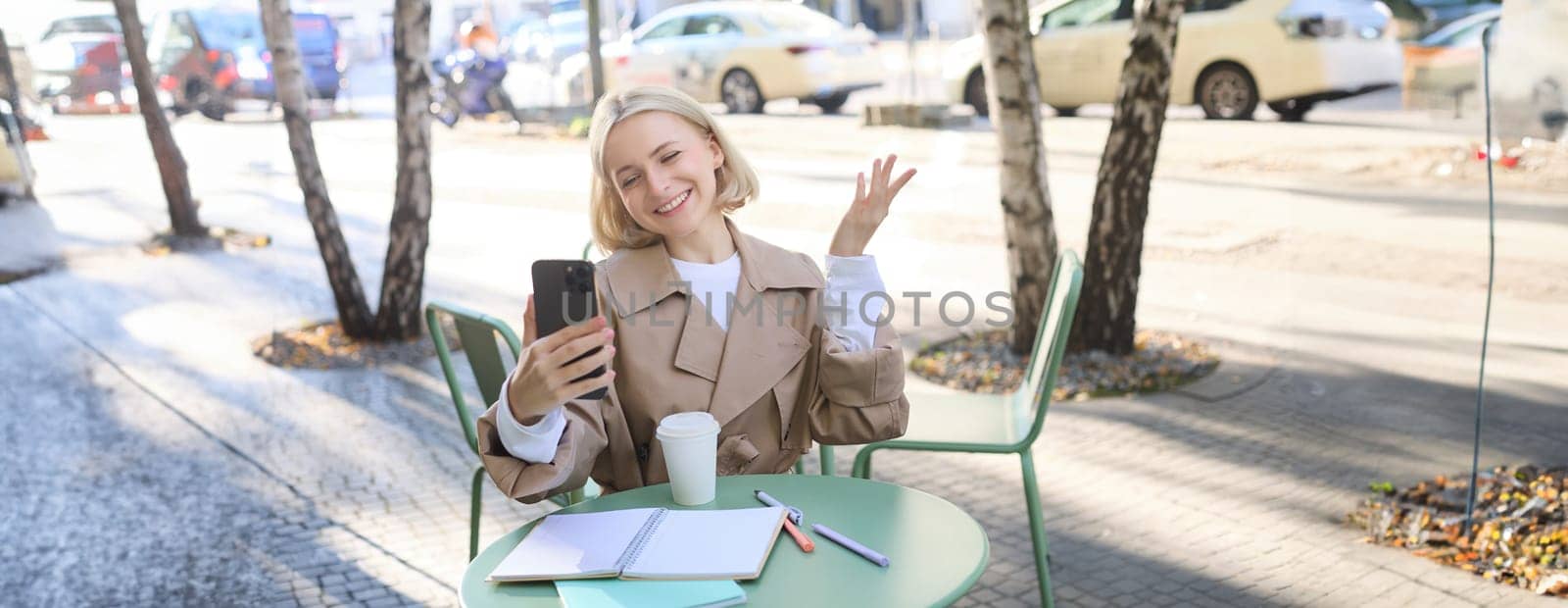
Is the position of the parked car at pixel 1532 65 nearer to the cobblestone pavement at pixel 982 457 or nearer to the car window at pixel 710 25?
the cobblestone pavement at pixel 982 457

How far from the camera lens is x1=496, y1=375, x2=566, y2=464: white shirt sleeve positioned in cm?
223

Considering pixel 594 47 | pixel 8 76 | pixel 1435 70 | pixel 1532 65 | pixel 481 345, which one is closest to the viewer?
pixel 481 345

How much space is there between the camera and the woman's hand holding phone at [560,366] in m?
2.04

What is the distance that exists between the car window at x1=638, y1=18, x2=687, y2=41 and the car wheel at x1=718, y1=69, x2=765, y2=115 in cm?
115

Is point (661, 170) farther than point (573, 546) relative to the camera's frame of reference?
Yes

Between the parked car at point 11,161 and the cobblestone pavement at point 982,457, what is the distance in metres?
4.22

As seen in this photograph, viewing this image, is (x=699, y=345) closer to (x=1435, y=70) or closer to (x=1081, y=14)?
(x=1435, y=70)

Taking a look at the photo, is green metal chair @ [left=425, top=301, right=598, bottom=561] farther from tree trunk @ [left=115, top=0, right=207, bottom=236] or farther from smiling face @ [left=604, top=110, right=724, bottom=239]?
tree trunk @ [left=115, top=0, right=207, bottom=236]

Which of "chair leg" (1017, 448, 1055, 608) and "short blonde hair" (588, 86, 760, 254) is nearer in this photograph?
"short blonde hair" (588, 86, 760, 254)

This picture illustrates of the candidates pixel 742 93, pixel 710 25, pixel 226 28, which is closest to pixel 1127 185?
pixel 742 93

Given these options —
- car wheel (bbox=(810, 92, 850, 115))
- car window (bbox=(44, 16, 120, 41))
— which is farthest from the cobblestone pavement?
car window (bbox=(44, 16, 120, 41))

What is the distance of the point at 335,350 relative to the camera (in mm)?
6859

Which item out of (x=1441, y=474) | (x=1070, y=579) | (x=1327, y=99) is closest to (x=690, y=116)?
(x=1070, y=579)

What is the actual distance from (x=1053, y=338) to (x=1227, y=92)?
1043 cm
